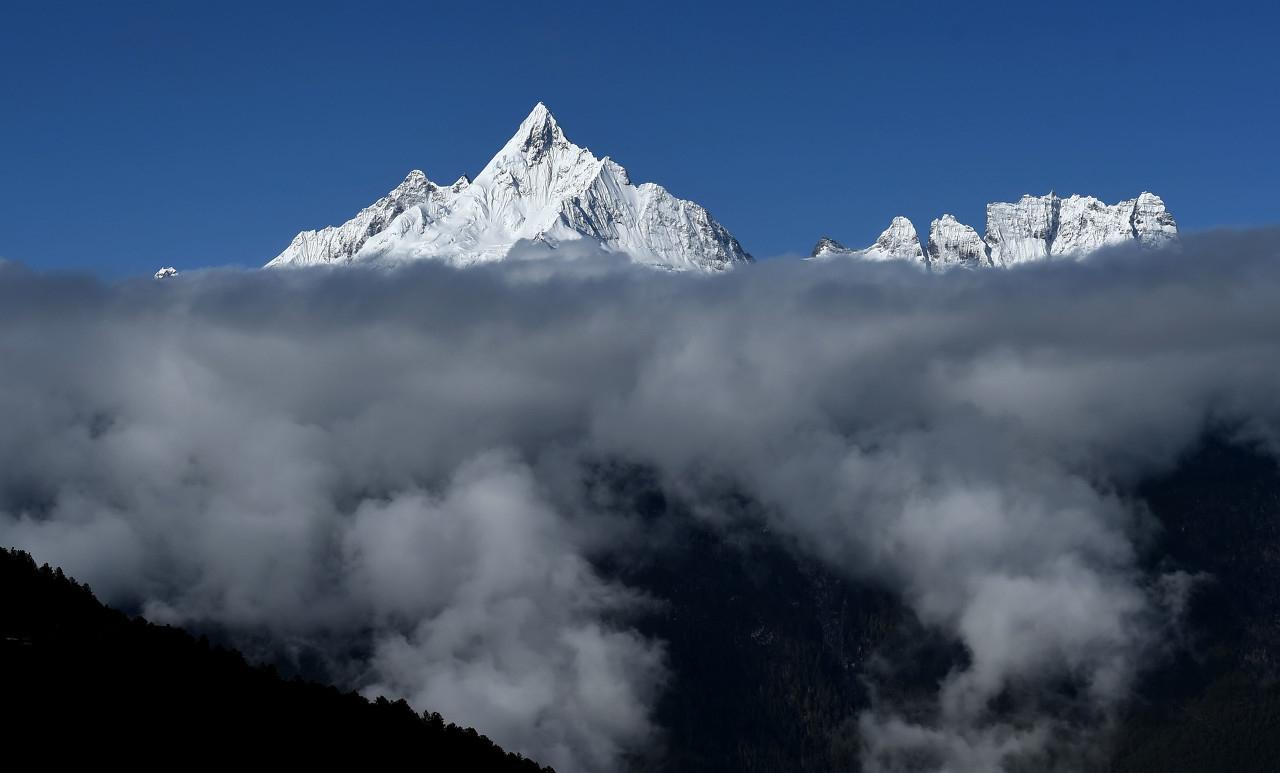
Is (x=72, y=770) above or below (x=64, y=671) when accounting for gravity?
below

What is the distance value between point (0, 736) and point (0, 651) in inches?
1004

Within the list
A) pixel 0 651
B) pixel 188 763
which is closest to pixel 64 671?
pixel 0 651

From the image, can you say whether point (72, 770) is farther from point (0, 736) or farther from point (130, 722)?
point (130, 722)

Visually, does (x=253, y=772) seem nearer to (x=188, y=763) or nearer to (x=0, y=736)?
(x=188, y=763)

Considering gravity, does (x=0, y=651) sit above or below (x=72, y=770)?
above

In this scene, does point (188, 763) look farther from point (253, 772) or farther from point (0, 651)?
point (0, 651)

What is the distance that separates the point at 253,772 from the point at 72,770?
28998mm

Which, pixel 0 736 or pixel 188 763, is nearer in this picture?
pixel 0 736

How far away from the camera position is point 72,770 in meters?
169

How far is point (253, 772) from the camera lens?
194 metres

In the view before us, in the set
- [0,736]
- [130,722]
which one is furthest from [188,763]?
[0,736]

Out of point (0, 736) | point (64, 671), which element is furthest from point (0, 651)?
point (0, 736)

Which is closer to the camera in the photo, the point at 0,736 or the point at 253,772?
the point at 0,736

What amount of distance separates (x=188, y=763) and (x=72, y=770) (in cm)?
1870
